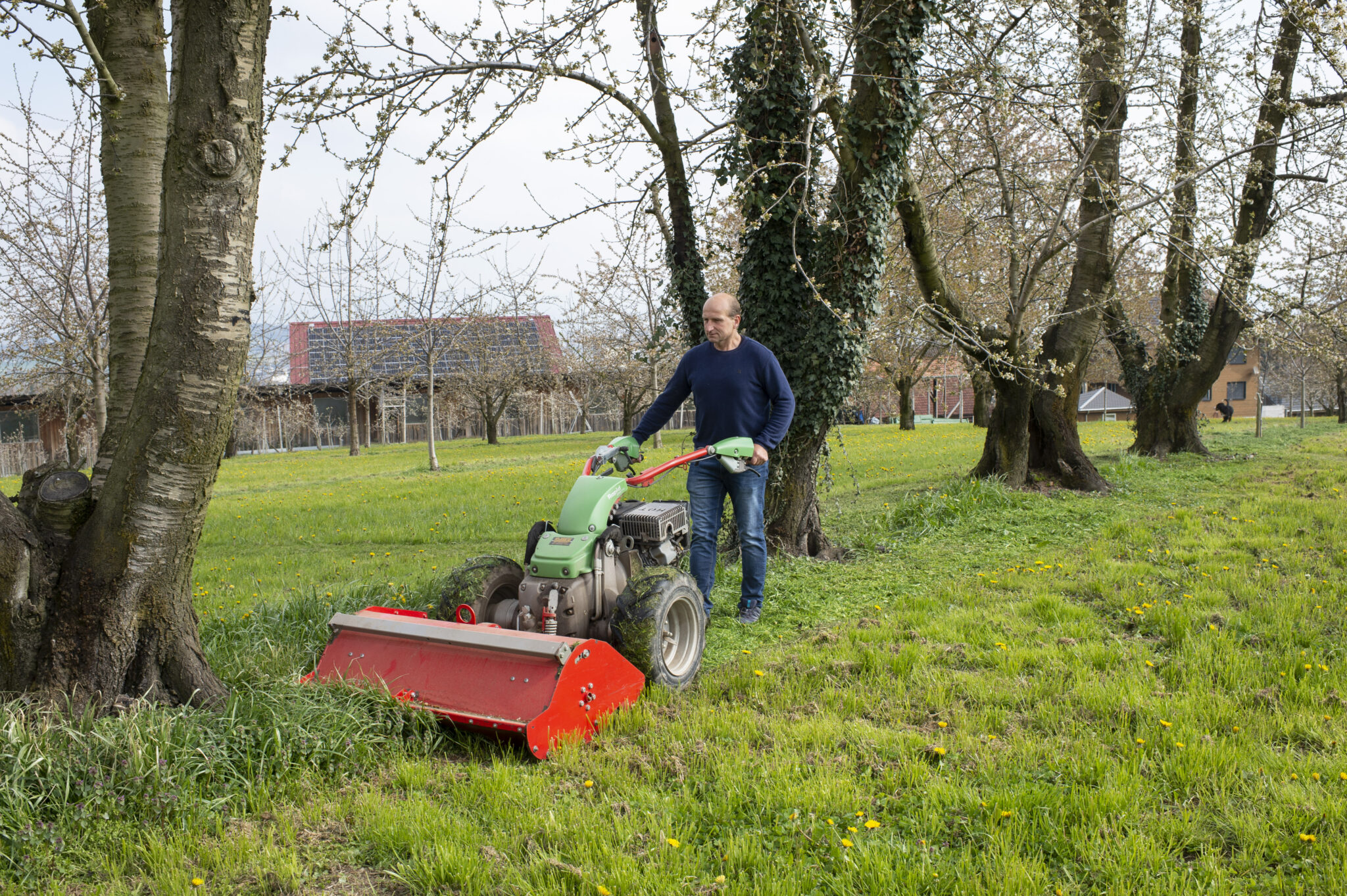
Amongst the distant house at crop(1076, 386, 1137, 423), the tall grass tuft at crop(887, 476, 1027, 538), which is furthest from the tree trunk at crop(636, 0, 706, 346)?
the distant house at crop(1076, 386, 1137, 423)

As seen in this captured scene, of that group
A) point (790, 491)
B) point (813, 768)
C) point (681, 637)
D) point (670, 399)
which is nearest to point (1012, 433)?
point (790, 491)

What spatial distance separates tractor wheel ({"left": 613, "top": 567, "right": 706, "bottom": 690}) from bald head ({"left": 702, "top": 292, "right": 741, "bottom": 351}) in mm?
1574

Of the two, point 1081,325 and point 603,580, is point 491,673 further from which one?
point 1081,325

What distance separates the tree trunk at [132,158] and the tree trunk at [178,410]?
1128 mm

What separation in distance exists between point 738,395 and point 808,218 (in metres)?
2.25

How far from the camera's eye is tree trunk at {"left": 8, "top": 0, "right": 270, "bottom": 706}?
134 inches

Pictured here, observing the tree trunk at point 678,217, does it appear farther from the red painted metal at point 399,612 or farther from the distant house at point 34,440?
the distant house at point 34,440

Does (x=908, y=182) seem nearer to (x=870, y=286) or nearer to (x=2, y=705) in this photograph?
(x=870, y=286)

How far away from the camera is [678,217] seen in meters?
7.95

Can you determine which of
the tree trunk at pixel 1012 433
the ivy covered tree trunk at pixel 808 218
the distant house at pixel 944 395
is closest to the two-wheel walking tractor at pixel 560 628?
the ivy covered tree trunk at pixel 808 218

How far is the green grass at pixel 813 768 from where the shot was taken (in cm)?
259

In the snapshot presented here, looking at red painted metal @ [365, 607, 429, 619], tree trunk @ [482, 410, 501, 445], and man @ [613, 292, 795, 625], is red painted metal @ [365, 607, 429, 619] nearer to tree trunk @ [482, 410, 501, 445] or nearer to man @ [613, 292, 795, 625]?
man @ [613, 292, 795, 625]

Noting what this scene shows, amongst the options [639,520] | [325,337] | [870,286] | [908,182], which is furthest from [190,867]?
[325,337]

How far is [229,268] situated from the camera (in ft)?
11.6
